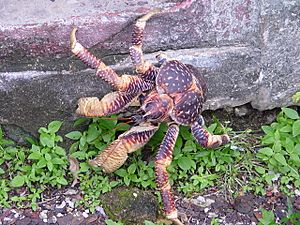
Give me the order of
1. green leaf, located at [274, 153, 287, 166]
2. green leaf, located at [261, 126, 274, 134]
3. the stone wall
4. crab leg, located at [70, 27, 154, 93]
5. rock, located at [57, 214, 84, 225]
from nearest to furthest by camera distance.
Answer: crab leg, located at [70, 27, 154, 93], the stone wall, rock, located at [57, 214, 84, 225], green leaf, located at [274, 153, 287, 166], green leaf, located at [261, 126, 274, 134]

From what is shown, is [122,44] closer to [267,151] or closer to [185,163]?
[185,163]

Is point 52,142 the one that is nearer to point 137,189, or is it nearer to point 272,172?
point 137,189

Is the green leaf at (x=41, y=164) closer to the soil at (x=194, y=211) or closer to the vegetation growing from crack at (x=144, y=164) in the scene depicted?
the vegetation growing from crack at (x=144, y=164)

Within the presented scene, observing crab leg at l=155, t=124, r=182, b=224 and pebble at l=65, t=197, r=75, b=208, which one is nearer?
crab leg at l=155, t=124, r=182, b=224

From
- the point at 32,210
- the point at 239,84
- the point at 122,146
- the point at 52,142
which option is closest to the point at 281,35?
the point at 239,84

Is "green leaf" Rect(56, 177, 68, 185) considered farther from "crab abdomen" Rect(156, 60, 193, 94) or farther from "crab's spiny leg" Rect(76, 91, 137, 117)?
"crab abdomen" Rect(156, 60, 193, 94)

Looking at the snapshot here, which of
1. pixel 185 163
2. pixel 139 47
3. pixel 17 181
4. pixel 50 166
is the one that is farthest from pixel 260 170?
pixel 17 181

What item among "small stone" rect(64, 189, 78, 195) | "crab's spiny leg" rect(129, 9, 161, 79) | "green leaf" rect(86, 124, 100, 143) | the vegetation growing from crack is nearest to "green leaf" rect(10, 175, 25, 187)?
the vegetation growing from crack
